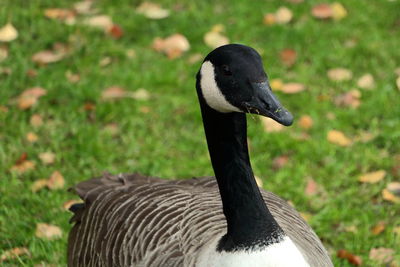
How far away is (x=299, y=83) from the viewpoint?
5.08 metres

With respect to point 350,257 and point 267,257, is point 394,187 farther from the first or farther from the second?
point 267,257

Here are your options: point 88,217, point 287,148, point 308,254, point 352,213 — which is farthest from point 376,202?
point 88,217

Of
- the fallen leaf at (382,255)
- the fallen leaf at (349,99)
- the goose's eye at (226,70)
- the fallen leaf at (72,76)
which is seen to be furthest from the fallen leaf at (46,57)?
the goose's eye at (226,70)

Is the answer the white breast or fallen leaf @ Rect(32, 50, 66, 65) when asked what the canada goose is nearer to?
the white breast

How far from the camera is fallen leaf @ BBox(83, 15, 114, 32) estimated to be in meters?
5.72

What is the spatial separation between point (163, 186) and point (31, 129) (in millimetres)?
1839

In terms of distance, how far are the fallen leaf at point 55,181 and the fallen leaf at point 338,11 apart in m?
2.70

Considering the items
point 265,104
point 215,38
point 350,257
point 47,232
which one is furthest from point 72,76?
point 265,104

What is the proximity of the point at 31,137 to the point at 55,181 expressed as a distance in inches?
20.5

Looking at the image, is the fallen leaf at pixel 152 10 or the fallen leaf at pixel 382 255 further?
the fallen leaf at pixel 152 10

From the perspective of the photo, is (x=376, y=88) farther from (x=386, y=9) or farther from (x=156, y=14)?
(x=156, y=14)

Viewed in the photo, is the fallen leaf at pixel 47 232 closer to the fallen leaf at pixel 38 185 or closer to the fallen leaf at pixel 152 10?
the fallen leaf at pixel 38 185

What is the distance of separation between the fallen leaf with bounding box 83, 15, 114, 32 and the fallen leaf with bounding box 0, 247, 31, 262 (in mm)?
2439

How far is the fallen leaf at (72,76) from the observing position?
5.18 m
